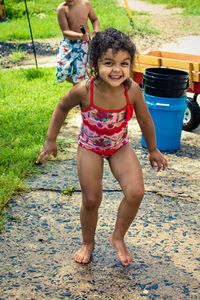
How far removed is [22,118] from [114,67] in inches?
129

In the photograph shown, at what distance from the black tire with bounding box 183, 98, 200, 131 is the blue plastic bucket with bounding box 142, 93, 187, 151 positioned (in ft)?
1.69

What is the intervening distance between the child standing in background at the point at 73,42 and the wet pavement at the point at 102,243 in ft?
6.26

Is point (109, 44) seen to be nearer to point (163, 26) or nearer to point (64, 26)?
point (64, 26)

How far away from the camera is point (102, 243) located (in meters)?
2.74

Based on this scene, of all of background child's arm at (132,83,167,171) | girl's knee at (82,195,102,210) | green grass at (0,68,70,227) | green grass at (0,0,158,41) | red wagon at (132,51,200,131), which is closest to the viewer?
girl's knee at (82,195,102,210)

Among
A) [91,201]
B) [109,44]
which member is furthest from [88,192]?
[109,44]

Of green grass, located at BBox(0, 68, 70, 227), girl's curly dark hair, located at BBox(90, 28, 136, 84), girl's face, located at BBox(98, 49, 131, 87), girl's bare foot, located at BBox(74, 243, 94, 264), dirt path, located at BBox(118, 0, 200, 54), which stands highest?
girl's curly dark hair, located at BBox(90, 28, 136, 84)

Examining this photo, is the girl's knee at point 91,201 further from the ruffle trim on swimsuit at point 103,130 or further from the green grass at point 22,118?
the green grass at point 22,118

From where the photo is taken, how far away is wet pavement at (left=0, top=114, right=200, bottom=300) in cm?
228

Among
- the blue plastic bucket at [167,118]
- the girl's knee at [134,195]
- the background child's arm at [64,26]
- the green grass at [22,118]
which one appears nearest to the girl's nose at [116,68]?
the girl's knee at [134,195]

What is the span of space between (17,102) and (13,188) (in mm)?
3002

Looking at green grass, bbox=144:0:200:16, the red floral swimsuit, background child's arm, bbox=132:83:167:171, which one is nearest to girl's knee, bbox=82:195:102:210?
the red floral swimsuit

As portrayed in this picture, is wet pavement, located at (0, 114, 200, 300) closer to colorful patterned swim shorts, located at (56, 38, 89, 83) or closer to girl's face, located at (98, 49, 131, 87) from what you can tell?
girl's face, located at (98, 49, 131, 87)

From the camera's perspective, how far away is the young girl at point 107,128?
2254mm
